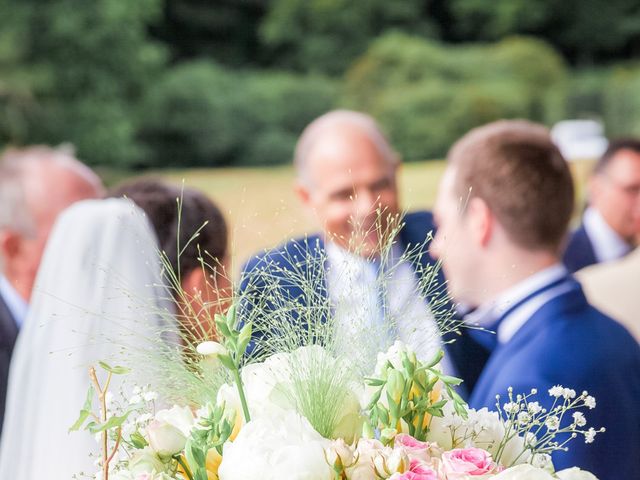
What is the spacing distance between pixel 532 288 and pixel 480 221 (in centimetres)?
17

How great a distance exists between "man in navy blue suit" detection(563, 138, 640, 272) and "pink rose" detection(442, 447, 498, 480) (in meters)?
3.77

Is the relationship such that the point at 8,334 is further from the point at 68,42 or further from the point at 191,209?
the point at 68,42

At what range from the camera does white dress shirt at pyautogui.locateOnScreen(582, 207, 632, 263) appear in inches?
176

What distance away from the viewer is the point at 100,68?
10594 millimetres

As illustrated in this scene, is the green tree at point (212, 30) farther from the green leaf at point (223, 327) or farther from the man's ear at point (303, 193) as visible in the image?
the green leaf at point (223, 327)

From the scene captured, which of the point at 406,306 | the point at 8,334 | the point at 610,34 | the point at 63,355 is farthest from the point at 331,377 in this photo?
the point at 610,34

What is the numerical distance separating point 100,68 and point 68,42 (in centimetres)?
43

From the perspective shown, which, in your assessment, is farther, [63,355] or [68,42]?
[68,42]

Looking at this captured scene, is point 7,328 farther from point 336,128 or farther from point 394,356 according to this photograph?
point 394,356

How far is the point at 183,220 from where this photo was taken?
186cm

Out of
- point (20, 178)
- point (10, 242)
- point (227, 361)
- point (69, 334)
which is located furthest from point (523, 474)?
point (20, 178)

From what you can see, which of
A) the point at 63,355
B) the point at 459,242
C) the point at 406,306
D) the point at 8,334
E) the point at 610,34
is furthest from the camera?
the point at 610,34

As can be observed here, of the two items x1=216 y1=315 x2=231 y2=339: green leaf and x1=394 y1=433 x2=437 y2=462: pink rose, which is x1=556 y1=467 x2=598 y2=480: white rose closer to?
Result: x1=394 y1=433 x2=437 y2=462: pink rose

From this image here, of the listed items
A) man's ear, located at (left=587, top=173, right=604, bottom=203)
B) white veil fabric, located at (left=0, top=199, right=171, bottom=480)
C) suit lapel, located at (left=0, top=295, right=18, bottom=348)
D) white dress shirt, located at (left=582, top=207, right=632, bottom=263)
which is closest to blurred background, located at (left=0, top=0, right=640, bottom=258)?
man's ear, located at (left=587, top=173, right=604, bottom=203)
